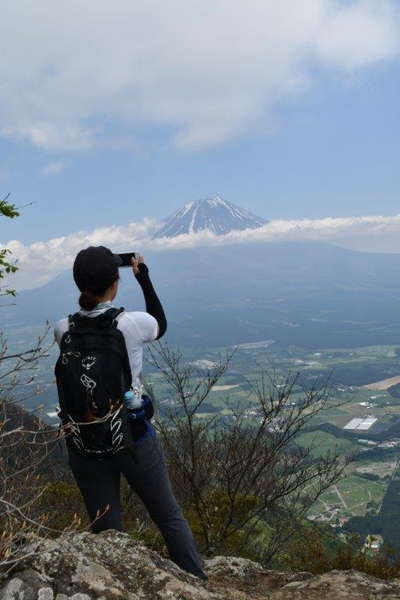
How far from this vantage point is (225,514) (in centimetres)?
846

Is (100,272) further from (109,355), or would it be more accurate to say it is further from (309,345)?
(309,345)

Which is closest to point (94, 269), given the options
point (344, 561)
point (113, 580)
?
point (113, 580)

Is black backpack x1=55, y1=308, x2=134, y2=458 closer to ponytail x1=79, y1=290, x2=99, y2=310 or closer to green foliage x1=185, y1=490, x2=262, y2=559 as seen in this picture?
ponytail x1=79, y1=290, x2=99, y2=310

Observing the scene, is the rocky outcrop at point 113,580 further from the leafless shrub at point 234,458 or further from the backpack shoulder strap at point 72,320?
the leafless shrub at point 234,458

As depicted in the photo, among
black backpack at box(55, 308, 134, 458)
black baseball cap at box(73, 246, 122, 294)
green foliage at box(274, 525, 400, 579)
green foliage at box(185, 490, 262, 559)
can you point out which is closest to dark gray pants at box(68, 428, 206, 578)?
black backpack at box(55, 308, 134, 458)

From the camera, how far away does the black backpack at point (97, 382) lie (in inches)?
106

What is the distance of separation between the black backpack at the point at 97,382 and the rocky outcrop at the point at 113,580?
615 mm

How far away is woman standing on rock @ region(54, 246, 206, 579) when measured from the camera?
271 centimetres

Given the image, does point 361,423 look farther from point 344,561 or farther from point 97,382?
point 97,382

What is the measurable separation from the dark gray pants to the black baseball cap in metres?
1.01

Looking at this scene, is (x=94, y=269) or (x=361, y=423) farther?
(x=361, y=423)

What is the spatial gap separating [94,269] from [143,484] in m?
1.38

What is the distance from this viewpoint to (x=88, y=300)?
2.81 m

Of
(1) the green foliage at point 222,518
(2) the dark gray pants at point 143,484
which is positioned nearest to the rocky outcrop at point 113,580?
(2) the dark gray pants at point 143,484
